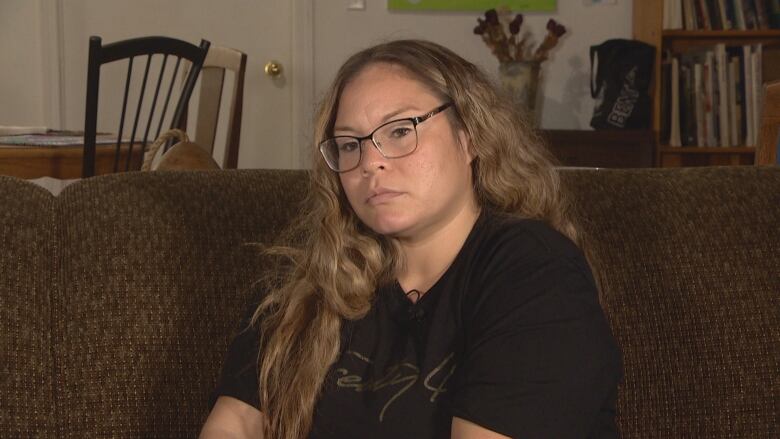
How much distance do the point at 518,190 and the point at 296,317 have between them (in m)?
0.33

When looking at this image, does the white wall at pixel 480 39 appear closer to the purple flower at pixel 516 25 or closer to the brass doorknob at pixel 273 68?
the brass doorknob at pixel 273 68

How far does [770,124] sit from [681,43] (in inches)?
81.9

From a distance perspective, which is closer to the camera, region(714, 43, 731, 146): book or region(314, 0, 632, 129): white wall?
region(714, 43, 731, 146): book

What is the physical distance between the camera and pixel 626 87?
3.94 meters

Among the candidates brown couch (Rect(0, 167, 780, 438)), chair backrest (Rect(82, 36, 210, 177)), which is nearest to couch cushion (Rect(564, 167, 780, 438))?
brown couch (Rect(0, 167, 780, 438))

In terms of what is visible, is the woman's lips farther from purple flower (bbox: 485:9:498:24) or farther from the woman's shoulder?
purple flower (bbox: 485:9:498:24)

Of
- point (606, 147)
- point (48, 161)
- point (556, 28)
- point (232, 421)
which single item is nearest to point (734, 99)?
point (606, 147)

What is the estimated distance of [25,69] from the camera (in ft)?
13.7

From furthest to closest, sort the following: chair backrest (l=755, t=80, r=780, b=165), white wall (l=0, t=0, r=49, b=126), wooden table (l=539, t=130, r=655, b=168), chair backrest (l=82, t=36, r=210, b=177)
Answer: white wall (l=0, t=0, r=49, b=126) < wooden table (l=539, t=130, r=655, b=168) < chair backrest (l=82, t=36, r=210, b=177) < chair backrest (l=755, t=80, r=780, b=165)

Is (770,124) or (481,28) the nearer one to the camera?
(770,124)

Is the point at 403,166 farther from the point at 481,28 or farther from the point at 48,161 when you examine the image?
the point at 481,28

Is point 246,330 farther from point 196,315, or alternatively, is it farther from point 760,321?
point 760,321

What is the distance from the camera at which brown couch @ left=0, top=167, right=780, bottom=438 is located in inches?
54.1

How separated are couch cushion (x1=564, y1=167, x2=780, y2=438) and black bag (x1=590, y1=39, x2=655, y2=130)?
243 centimetres
